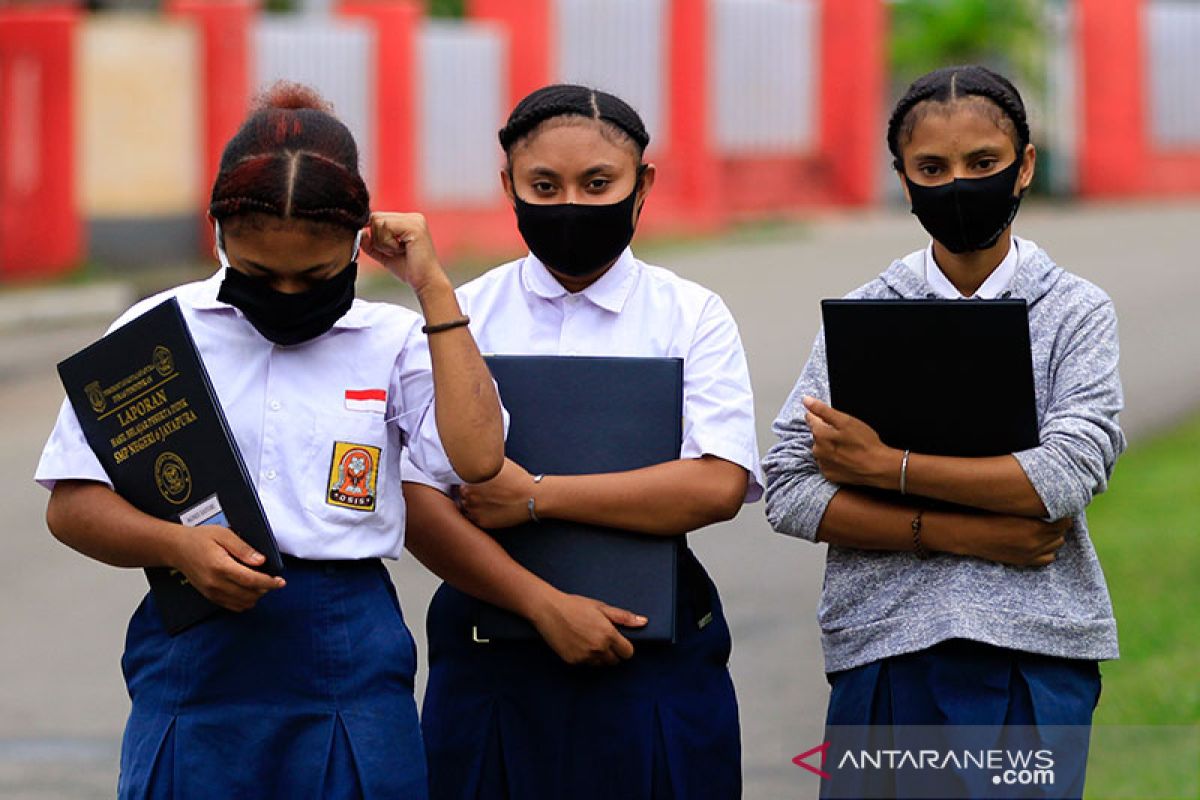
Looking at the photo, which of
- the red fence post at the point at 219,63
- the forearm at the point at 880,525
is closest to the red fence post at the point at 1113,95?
the red fence post at the point at 219,63

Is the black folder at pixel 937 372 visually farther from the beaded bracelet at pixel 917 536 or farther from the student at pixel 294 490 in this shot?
the student at pixel 294 490

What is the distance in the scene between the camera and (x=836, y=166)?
21594mm

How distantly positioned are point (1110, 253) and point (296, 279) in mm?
14792

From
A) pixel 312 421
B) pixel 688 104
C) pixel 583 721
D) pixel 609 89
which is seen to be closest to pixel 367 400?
pixel 312 421

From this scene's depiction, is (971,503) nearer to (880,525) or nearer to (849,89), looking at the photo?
(880,525)

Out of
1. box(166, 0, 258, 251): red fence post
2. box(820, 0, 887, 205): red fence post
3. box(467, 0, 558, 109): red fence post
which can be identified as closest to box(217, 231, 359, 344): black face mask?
box(166, 0, 258, 251): red fence post

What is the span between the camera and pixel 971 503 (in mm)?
3260

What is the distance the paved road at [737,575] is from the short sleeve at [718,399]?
133 centimetres

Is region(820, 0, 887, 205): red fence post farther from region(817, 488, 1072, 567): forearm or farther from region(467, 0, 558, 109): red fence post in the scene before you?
region(817, 488, 1072, 567): forearm

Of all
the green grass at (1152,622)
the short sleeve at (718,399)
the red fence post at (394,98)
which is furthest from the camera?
the red fence post at (394,98)

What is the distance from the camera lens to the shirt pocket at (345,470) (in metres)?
3.20

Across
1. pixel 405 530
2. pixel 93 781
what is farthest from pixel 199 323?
pixel 93 781

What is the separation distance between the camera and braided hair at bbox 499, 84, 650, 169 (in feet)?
11.5

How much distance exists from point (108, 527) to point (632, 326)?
99cm
